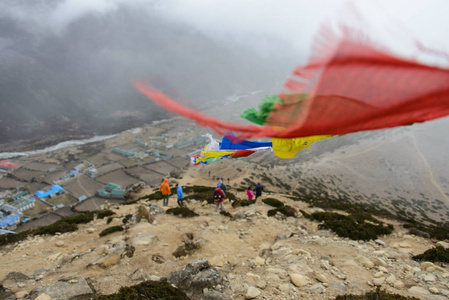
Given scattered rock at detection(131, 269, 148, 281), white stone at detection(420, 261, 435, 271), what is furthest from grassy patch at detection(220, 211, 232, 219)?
white stone at detection(420, 261, 435, 271)

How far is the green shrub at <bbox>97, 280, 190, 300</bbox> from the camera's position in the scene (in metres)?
4.43

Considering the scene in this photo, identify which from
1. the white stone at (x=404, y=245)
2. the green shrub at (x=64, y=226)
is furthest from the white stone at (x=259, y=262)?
the green shrub at (x=64, y=226)

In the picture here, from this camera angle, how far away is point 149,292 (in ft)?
15.1

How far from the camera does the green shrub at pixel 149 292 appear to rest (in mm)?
4430

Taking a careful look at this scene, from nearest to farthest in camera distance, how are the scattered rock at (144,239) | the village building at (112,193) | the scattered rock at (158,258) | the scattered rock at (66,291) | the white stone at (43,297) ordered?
the white stone at (43,297) → the scattered rock at (66,291) → the scattered rock at (158,258) → the scattered rock at (144,239) → the village building at (112,193)

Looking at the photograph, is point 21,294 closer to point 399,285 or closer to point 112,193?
point 399,285

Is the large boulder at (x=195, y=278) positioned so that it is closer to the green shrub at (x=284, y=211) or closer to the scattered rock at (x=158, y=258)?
the scattered rock at (x=158, y=258)

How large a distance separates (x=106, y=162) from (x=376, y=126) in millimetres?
65282

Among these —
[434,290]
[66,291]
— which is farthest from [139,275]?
[434,290]

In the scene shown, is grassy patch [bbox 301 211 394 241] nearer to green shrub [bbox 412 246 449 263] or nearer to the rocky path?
the rocky path

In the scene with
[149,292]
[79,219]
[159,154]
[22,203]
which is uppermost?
[149,292]

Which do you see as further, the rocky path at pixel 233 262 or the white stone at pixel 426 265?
the white stone at pixel 426 265

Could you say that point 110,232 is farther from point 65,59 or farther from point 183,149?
point 65,59

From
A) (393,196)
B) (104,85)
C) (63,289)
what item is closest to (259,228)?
(63,289)
